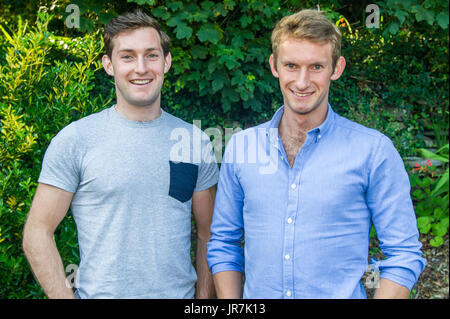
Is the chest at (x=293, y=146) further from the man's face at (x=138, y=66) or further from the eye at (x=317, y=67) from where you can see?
the man's face at (x=138, y=66)

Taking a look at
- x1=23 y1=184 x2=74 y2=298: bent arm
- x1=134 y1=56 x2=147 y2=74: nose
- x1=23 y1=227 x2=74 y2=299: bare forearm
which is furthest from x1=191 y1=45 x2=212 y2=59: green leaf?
x1=23 y1=227 x2=74 y2=299: bare forearm

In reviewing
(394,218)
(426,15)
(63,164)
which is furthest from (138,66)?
(426,15)

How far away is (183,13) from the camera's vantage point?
13.5ft

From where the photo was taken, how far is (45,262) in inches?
90.4

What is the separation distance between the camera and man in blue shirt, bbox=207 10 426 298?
2.15 metres

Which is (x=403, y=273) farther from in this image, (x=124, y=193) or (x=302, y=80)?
(x=124, y=193)

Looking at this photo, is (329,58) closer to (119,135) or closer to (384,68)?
(119,135)

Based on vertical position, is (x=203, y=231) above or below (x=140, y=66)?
below

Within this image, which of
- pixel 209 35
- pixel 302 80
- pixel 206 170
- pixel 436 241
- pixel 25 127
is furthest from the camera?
pixel 436 241

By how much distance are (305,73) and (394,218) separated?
769 mm

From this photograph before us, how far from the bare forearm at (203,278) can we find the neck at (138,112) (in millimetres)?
748

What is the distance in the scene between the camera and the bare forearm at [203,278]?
2.66 m

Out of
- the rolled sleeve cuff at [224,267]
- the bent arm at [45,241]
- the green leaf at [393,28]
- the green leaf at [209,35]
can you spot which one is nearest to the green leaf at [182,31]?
the green leaf at [209,35]
